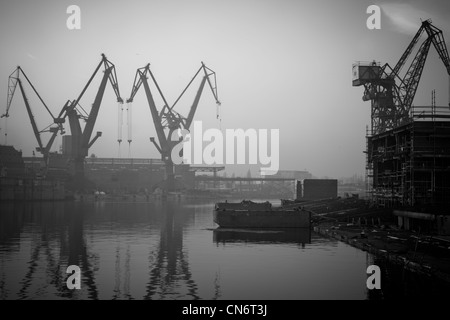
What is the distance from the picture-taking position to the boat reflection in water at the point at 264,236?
4161 cm

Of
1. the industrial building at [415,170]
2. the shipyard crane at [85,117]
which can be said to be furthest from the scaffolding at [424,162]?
the shipyard crane at [85,117]

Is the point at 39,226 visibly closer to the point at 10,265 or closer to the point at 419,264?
the point at 10,265

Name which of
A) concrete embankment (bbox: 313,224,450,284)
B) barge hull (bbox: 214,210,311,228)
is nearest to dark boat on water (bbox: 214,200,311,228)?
barge hull (bbox: 214,210,311,228)

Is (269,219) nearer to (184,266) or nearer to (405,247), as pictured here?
(405,247)

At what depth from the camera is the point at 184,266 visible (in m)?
29.2

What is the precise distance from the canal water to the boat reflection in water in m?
0.08

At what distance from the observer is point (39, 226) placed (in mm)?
54312

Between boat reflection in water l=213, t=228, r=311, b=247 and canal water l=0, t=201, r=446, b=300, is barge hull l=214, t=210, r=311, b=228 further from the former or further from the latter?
canal water l=0, t=201, r=446, b=300

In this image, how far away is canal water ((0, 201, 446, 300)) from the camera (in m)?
22.3

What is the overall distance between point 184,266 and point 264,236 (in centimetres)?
1618

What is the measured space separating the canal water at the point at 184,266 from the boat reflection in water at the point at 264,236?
0.28ft

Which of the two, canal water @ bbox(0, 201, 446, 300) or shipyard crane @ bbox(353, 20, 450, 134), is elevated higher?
shipyard crane @ bbox(353, 20, 450, 134)
